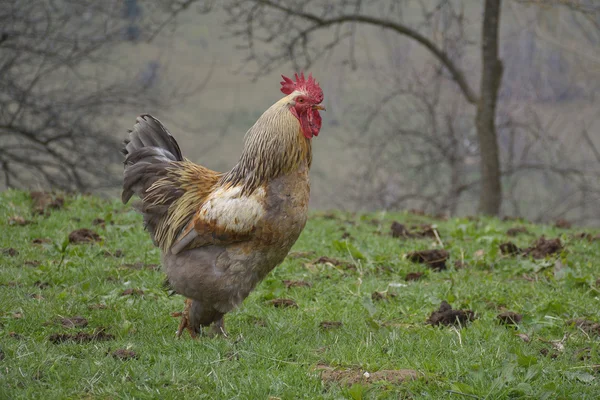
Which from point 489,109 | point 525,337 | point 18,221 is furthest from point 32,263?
point 489,109

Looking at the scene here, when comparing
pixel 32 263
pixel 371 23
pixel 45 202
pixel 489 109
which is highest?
pixel 371 23

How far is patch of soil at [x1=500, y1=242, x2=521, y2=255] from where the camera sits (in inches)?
310

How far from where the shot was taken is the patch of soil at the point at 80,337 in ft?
15.7

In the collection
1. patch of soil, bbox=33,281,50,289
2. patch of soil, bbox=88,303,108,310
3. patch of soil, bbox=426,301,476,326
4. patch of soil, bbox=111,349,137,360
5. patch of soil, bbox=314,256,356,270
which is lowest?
patch of soil, bbox=426,301,476,326

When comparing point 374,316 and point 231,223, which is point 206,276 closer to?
point 231,223

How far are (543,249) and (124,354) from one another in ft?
17.1

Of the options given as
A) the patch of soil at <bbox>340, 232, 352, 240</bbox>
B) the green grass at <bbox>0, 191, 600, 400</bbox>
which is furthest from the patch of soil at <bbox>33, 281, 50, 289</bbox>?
the patch of soil at <bbox>340, 232, 352, 240</bbox>

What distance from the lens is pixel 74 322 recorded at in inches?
203

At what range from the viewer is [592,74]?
2116cm

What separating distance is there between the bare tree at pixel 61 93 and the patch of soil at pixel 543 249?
10.2m

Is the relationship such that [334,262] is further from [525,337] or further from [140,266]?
[525,337]

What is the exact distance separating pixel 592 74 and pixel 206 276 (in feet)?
64.1

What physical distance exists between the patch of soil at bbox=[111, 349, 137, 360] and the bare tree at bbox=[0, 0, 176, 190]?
1046 centimetres

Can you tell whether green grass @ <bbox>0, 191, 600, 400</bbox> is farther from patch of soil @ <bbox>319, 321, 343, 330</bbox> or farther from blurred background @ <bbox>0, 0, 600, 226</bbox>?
blurred background @ <bbox>0, 0, 600, 226</bbox>
